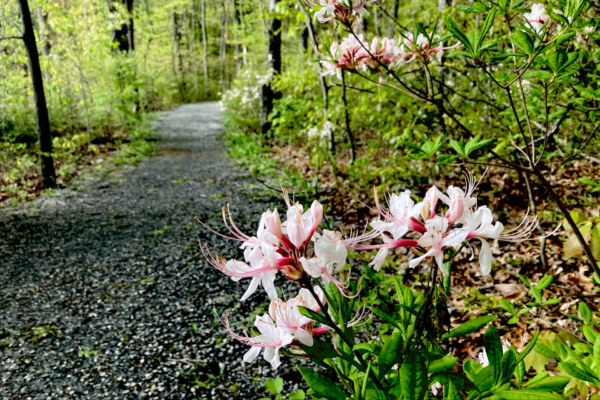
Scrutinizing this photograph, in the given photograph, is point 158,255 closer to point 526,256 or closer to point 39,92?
point 526,256

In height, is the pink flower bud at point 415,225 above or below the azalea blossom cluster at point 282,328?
above

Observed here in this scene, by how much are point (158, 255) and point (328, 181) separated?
2.41 metres

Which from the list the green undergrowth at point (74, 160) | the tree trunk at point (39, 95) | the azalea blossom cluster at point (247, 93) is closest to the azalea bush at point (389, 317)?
the green undergrowth at point (74, 160)

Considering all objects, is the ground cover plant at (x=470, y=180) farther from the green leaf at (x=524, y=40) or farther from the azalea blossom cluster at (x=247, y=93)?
the azalea blossom cluster at (x=247, y=93)

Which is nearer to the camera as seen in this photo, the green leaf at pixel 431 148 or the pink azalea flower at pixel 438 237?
the pink azalea flower at pixel 438 237

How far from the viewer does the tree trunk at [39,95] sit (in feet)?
17.1

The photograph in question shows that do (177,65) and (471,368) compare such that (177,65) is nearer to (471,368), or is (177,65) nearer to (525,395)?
(471,368)

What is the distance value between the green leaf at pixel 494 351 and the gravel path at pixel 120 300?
5.06 ft

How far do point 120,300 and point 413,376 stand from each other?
8.64ft

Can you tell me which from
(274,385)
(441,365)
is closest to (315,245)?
(441,365)

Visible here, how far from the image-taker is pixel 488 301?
A: 235cm

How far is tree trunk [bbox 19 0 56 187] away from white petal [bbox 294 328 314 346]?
5.97 metres

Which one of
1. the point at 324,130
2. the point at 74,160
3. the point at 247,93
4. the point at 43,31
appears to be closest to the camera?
the point at 324,130

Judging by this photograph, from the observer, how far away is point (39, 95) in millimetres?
5461
